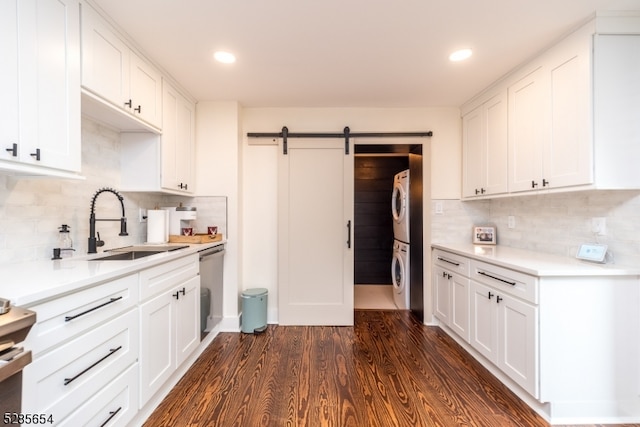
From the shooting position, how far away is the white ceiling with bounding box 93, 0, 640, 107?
1647mm

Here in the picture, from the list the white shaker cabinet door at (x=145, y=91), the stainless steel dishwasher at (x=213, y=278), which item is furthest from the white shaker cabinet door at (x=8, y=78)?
the stainless steel dishwasher at (x=213, y=278)

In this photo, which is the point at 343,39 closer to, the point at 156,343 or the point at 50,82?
the point at 50,82

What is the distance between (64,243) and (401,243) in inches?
130

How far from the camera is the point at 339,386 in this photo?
79.4 inches

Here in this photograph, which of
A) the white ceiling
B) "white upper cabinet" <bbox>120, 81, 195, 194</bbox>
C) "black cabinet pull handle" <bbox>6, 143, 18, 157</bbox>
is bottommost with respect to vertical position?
"black cabinet pull handle" <bbox>6, 143, 18, 157</bbox>

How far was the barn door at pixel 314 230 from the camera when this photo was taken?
10.2 ft

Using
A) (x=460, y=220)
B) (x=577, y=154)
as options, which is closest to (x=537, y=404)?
(x=577, y=154)

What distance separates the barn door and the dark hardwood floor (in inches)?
14.2

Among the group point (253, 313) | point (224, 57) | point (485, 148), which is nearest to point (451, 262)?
point (485, 148)

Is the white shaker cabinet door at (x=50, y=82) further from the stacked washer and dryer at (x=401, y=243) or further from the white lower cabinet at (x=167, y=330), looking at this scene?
the stacked washer and dryer at (x=401, y=243)

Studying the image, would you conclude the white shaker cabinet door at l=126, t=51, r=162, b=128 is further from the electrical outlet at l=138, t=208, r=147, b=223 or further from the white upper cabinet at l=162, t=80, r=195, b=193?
the electrical outlet at l=138, t=208, r=147, b=223

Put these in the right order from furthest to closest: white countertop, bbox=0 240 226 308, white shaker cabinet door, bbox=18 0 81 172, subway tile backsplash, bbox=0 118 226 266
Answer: subway tile backsplash, bbox=0 118 226 266 < white shaker cabinet door, bbox=18 0 81 172 < white countertop, bbox=0 240 226 308

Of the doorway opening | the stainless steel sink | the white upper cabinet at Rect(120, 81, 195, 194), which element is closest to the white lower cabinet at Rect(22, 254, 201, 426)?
the stainless steel sink

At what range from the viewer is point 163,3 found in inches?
63.6
